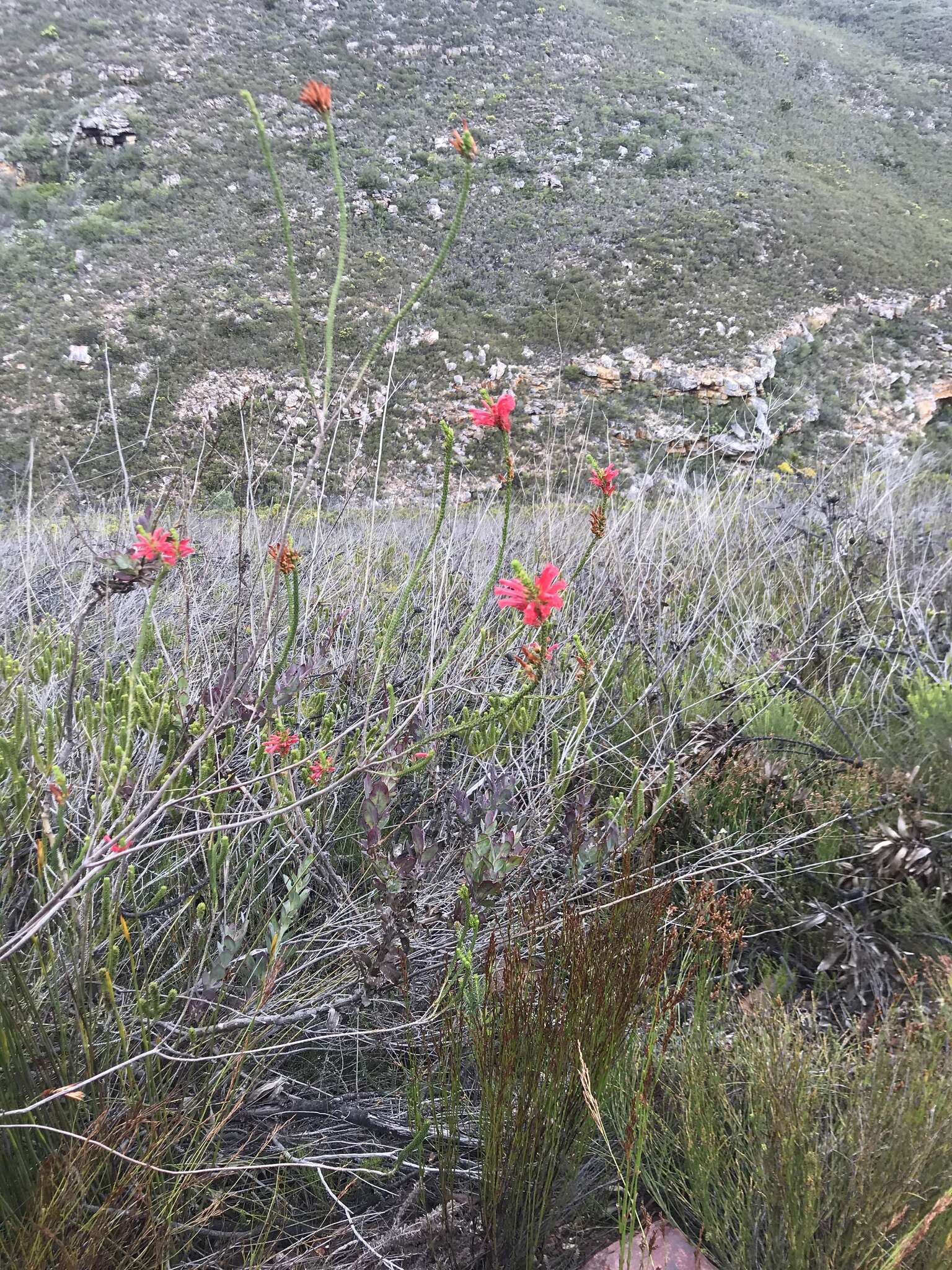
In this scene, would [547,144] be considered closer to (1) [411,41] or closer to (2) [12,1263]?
(1) [411,41]

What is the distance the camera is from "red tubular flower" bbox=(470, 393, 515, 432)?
1.06 m

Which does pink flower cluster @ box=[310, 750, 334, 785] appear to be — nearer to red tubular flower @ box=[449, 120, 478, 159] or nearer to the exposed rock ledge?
red tubular flower @ box=[449, 120, 478, 159]

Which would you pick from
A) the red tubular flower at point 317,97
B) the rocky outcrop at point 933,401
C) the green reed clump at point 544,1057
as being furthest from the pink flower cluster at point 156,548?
the rocky outcrop at point 933,401

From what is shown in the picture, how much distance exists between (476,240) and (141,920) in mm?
22319

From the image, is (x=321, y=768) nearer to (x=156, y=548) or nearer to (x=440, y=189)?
(x=156, y=548)

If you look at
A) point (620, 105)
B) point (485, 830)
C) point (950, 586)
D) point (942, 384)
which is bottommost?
point (942, 384)

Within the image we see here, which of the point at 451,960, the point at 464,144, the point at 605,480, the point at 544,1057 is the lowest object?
the point at 451,960

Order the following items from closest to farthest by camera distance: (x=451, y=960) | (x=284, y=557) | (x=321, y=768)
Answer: (x=284, y=557), (x=321, y=768), (x=451, y=960)

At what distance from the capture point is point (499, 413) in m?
1.08

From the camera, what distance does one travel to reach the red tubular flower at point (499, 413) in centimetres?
106

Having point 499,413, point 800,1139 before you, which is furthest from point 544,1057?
point 499,413

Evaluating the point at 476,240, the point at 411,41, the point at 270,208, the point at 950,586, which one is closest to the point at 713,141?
the point at 476,240

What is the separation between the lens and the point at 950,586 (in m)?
3.16

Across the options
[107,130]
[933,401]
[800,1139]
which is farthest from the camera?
[107,130]
